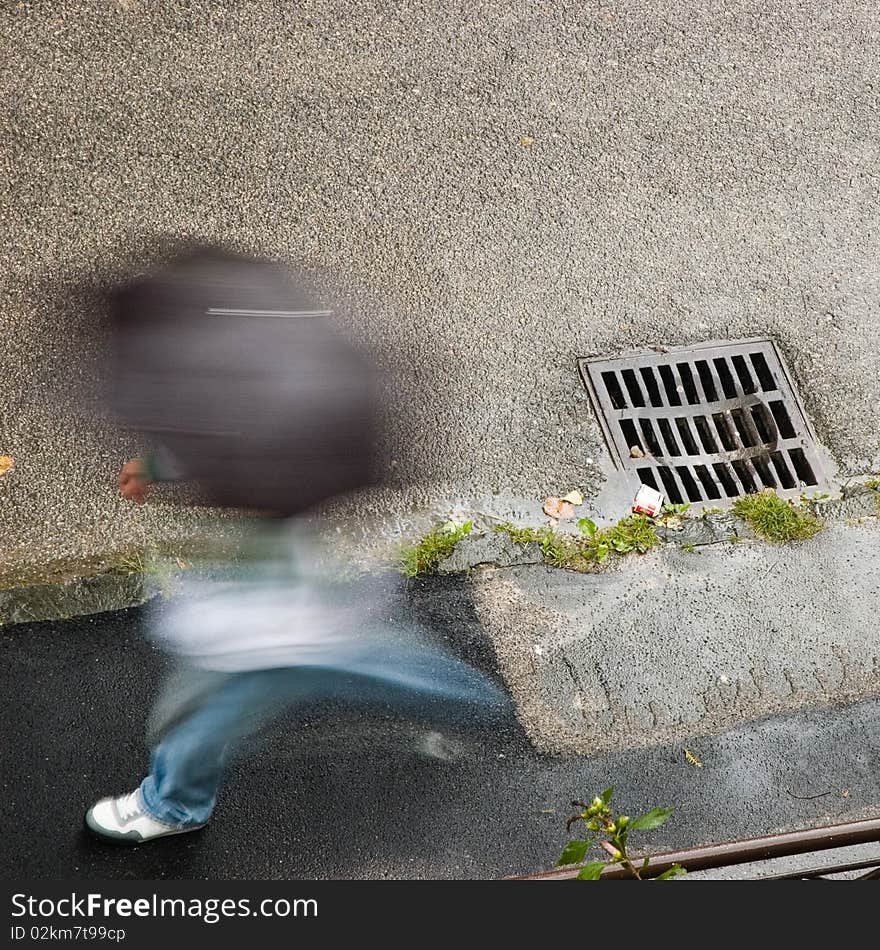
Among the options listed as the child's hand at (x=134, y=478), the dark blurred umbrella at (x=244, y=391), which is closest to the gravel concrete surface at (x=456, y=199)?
the child's hand at (x=134, y=478)

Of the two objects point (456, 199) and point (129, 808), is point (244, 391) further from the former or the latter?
point (456, 199)

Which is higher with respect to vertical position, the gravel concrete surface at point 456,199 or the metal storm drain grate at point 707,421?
the gravel concrete surface at point 456,199

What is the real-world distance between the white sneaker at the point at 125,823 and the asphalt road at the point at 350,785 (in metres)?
0.06

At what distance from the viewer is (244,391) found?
106 inches

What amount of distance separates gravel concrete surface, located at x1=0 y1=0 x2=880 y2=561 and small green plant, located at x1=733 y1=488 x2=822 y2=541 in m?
0.41

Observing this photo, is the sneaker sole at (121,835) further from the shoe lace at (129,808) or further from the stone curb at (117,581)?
the stone curb at (117,581)

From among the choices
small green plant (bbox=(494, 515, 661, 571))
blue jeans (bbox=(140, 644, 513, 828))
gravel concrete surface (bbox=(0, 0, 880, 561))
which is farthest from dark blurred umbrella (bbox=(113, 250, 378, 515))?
small green plant (bbox=(494, 515, 661, 571))

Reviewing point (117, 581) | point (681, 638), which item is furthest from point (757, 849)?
point (117, 581)

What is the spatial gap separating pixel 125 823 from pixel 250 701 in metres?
0.55

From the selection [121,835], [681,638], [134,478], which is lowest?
[121,835]

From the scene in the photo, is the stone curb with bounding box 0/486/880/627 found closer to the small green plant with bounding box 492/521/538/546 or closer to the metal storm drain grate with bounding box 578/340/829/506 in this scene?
the small green plant with bounding box 492/521/538/546

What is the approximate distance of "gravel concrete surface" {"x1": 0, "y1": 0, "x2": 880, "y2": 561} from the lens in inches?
164

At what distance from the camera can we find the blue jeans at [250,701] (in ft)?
10.6

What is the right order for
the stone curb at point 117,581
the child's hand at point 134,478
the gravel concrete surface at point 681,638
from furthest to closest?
the gravel concrete surface at point 681,638 → the stone curb at point 117,581 → the child's hand at point 134,478
